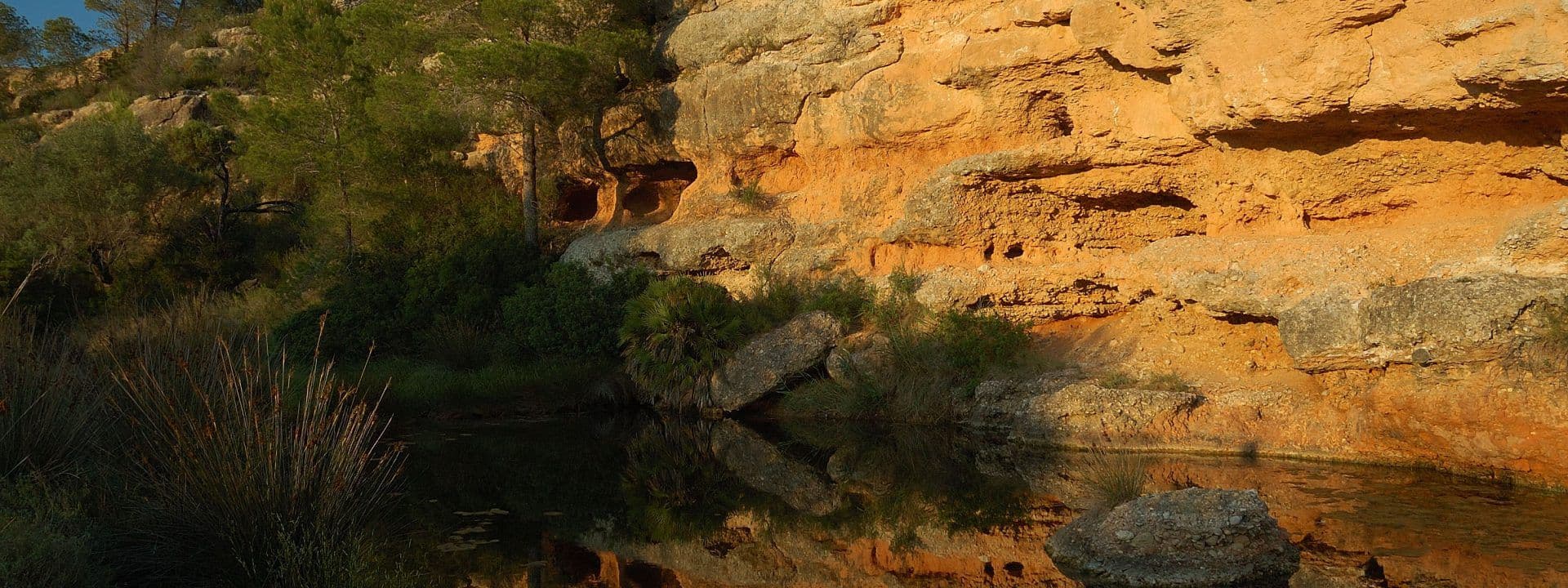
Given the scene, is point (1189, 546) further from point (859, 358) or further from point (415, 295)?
point (415, 295)

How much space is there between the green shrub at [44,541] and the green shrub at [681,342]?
1019 centimetres

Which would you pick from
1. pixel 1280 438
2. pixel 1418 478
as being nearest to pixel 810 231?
pixel 1280 438

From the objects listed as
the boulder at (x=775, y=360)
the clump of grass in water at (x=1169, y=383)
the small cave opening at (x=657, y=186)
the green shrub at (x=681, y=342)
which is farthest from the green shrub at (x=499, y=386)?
the clump of grass in water at (x=1169, y=383)

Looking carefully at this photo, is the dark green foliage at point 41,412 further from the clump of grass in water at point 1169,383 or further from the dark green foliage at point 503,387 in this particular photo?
the clump of grass in water at point 1169,383

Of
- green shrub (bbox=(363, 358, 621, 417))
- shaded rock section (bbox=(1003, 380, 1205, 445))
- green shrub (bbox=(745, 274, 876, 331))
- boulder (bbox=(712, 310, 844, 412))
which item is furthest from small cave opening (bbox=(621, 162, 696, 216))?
shaded rock section (bbox=(1003, 380, 1205, 445))

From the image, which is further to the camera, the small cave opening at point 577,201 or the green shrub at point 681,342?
the small cave opening at point 577,201

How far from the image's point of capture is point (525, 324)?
18562 mm

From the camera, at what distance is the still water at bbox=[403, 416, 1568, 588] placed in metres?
7.71

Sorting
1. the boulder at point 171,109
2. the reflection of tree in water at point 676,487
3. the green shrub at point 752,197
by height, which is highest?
the boulder at point 171,109

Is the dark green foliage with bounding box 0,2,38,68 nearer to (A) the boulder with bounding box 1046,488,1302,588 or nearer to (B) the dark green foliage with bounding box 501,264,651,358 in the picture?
(B) the dark green foliage with bounding box 501,264,651,358

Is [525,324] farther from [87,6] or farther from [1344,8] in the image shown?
[87,6]

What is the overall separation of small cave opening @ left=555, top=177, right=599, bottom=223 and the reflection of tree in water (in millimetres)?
9709

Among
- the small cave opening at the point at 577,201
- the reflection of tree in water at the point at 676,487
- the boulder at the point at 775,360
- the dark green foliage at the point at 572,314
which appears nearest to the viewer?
the reflection of tree in water at the point at 676,487

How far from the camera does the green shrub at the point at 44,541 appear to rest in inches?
206
